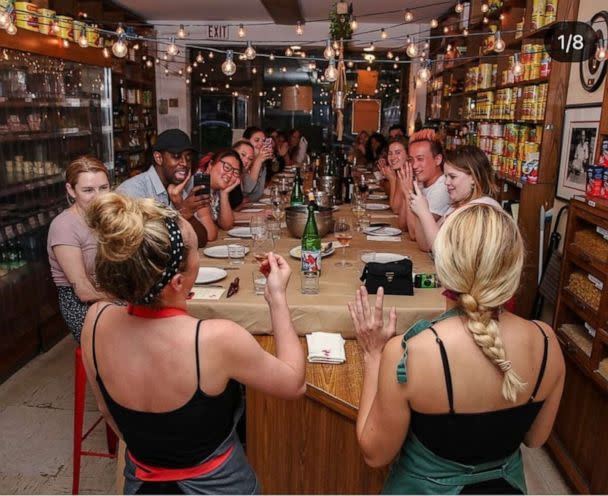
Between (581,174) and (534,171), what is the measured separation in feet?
1.68

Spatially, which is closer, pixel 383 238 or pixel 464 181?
pixel 464 181

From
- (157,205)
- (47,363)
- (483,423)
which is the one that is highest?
(157,205)

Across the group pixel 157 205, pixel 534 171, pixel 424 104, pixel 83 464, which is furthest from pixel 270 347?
pixel 424 104

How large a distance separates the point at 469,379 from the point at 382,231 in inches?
95.2

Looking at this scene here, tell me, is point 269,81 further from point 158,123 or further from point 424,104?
point 424,104

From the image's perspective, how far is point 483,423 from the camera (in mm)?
1268

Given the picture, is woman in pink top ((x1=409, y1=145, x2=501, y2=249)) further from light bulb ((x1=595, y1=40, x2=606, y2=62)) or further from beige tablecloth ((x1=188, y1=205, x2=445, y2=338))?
light bulb ((x1=595, y1=40, x2=606, y2=62))

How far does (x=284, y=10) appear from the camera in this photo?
7688 mm

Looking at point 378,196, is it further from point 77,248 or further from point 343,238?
point 77,248

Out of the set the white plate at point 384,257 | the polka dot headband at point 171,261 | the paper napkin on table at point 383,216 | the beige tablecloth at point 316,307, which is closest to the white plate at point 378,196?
the paper napkin on table at point 383,216

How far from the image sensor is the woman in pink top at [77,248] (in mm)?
2518

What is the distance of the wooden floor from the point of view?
2.68m

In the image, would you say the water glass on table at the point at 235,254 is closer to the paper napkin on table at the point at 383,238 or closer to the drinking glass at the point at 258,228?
the drinking glass at the point at 258,228

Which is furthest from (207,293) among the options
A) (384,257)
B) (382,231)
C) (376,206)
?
(376,206)
